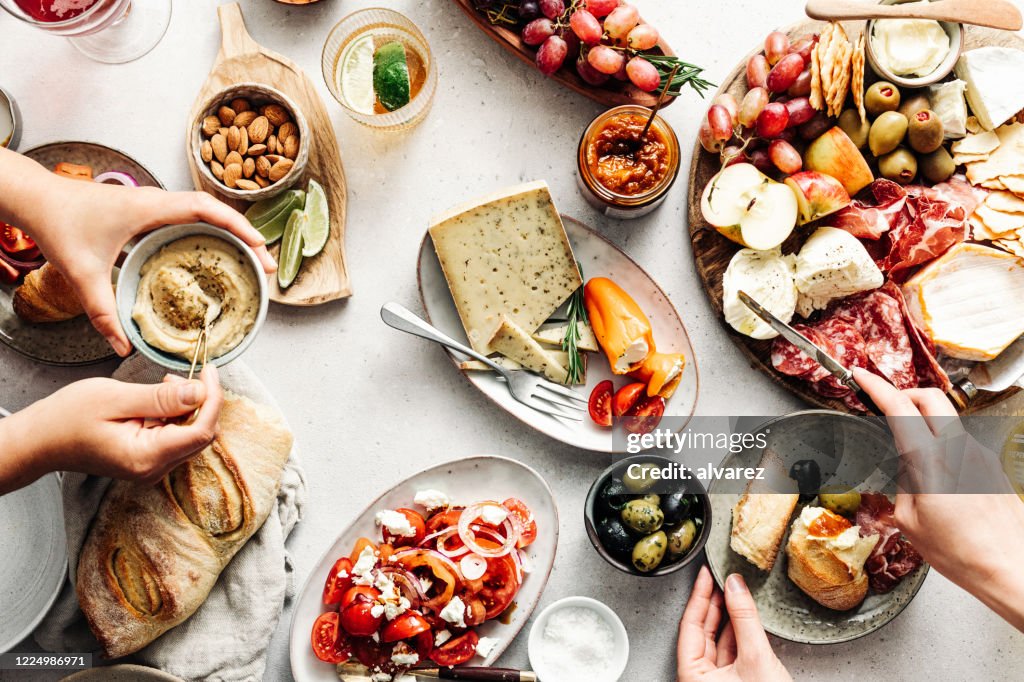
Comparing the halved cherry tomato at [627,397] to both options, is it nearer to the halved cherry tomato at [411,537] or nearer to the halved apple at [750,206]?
the halved apple at [750,206]

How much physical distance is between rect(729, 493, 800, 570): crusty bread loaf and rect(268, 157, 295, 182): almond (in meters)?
1.22

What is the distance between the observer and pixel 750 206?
1569 millimetres

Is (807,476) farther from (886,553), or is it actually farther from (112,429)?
(112,429)

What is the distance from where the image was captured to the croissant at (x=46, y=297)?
149 centimetres

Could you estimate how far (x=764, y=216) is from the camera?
1577 mm

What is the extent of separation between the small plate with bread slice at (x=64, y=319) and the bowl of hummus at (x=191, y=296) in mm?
339

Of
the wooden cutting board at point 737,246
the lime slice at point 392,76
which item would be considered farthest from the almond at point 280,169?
the wooden cutting board at point 737,246

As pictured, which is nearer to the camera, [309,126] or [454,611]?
[454,611]

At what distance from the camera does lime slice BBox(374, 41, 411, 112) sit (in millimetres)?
1593

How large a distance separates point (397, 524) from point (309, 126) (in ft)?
2.96

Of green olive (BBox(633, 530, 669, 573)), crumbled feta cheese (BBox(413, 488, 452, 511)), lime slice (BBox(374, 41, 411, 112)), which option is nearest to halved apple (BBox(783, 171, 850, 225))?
green olive (BBox(633, 530, 669, 573))

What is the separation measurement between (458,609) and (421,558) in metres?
0.13

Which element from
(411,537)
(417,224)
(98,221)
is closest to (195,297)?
(98,221)

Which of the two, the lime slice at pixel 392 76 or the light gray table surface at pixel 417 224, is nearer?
the lime slice at pixel 392 76
